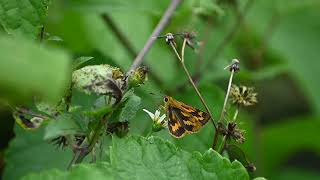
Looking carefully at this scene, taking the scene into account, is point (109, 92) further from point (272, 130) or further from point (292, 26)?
point (292, 26)

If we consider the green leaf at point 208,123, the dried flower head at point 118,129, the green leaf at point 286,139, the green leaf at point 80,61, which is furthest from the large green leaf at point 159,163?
the green leaf at point 286,139

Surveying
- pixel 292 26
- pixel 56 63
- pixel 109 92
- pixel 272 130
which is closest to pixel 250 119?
pixel 272 130

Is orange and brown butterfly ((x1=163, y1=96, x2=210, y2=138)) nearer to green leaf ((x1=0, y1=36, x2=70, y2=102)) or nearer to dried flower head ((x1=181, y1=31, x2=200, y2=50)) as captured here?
dried flower head ((x1=181, y1=31, x2=200, y2=50))

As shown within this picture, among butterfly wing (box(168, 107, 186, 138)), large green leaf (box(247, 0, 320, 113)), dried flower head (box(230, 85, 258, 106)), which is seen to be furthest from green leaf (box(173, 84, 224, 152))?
large green leaf (box(247, 0, 320, 113))

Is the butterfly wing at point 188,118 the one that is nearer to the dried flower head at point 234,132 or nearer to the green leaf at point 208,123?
the dried flower head at point 234,132

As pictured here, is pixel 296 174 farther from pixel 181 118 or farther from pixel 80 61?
pixel 80 61

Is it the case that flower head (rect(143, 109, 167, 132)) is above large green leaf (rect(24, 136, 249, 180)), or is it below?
above
